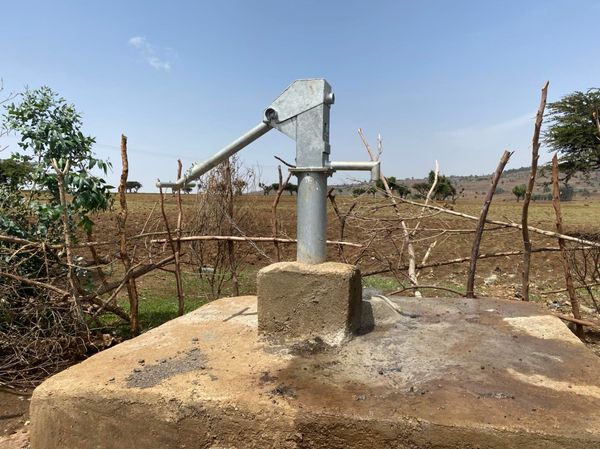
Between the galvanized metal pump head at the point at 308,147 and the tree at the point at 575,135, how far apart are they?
1521 centimetres

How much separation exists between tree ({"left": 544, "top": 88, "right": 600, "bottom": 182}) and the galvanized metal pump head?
1521 centimetres

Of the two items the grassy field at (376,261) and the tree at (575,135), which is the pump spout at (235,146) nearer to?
the grassy field at (376,261)

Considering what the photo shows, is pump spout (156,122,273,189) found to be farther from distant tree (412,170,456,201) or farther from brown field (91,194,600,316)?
distant tree (412,170,456,201)

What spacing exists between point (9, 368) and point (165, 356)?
9.50 ft

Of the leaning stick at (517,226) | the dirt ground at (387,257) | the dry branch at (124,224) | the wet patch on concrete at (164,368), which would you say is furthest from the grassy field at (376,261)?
the wet patch on concrete at (164,368)

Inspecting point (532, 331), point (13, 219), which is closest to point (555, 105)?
point (532, 331)

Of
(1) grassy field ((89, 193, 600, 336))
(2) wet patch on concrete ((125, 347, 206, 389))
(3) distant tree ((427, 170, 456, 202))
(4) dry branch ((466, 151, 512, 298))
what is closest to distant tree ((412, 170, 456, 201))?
(3) distant tree ((427, 170, 456, 202))

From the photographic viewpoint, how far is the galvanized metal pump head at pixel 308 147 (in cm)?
271

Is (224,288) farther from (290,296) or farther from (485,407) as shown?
(485,407)

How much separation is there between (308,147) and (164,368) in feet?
4.87

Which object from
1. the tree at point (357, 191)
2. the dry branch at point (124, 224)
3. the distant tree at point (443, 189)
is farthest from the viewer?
the distant tree at point (443, 189)

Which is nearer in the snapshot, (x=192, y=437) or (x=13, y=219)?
(x=192, y=437)

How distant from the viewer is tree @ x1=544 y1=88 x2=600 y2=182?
1501 cm

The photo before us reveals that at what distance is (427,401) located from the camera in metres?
1.95
